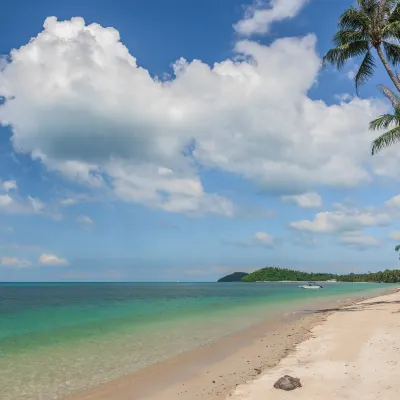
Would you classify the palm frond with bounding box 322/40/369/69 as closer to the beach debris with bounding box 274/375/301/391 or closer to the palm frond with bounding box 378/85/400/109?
the palm frond with bounding box 378/85/400/109

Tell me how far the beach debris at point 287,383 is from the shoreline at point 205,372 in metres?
1.46

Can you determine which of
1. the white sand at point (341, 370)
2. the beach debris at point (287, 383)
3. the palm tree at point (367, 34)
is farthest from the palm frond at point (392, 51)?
the beach debris at point (287, 383)

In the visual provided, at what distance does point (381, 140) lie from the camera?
82.0ft

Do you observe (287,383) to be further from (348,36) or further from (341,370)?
(348,36)

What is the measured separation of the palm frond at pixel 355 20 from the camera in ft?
83.4

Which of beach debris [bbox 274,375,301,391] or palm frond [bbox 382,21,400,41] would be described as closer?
beach debris [bbox 274,375,301,391]

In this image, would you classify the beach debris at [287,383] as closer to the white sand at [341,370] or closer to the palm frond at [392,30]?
the white sand at [341,370]

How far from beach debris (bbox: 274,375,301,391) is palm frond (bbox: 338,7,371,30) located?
24.3m

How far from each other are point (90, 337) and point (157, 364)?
9.28m

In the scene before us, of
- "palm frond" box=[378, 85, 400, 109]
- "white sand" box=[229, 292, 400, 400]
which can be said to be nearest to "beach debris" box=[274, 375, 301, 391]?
"white sand" box=[229, 292, 400, 400]

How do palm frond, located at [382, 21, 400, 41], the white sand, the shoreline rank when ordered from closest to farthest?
the white sand < the shoreline < palm frond, located at [382, 21, 400, 41]

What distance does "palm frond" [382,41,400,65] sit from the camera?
25.7m

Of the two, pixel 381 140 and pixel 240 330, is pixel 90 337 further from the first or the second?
pixel 381 140

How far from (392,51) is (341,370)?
76.4ft
